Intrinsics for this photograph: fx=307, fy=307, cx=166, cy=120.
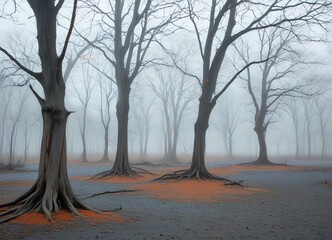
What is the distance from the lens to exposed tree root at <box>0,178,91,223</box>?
21.1 ft

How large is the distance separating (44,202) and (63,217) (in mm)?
589

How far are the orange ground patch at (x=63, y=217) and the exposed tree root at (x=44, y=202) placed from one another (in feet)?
0.34

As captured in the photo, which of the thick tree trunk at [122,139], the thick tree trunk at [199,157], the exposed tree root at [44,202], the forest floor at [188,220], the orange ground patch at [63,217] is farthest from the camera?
the thick tree trunk at [122,139]

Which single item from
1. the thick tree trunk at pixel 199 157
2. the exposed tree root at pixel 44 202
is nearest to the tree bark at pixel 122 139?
the thick tree trunk at pixel 199 157

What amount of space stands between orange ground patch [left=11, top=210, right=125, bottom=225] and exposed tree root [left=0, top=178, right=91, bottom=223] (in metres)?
0.10

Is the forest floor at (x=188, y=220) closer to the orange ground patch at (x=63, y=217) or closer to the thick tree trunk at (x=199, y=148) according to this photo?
the orange ground patch at (x=63, y=217)

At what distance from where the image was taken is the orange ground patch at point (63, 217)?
19.4ft

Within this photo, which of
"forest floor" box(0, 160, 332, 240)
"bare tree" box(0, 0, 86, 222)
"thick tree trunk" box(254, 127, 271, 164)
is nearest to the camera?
"forest floor" box(0, 160, 332, 240)

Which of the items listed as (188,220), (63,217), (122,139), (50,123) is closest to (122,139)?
(122,139)

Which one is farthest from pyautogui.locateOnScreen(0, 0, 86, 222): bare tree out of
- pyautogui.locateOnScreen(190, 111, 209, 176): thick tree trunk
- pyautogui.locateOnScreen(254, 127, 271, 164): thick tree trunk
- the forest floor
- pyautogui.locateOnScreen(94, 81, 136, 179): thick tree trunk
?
pyautogui.locateOnScreen(254, 127, 271, 164): thick tree trunk

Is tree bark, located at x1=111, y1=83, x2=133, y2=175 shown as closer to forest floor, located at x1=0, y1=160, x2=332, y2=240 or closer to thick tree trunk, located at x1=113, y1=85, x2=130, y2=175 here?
thick tree trunk, located at x1=113, y1=85, x2=130, y2=175

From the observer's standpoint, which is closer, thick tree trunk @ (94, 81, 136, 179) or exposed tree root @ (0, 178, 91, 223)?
exposed tree root @ (0, 178, 91, 223)

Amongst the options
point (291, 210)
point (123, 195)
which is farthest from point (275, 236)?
point (123, 195)

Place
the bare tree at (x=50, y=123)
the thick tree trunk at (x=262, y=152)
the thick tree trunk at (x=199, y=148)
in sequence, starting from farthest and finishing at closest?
the thick tree trunk at (x=262, y=152) → the thick tree trunk at (x=199, y=148) → the bare tree at (x=50, y=123)
